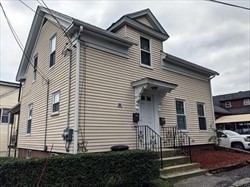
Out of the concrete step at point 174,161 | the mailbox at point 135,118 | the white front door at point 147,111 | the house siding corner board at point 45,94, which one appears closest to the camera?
the concrete step at point 174,161

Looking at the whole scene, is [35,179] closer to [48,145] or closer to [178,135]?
[48,145]

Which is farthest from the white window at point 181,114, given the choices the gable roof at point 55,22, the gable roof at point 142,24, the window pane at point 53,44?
the window pane at point 53,44

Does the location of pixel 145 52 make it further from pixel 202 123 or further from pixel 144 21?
pixel 202 123

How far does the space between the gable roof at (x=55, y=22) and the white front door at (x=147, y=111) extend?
249cm

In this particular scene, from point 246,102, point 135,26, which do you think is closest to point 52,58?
point 135,26

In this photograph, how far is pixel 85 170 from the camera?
5.30 m

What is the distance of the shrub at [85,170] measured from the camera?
498 centimetres

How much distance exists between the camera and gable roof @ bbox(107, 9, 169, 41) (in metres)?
9.80

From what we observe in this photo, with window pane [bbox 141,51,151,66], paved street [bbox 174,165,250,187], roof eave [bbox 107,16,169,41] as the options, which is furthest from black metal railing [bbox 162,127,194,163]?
roof eave [bbox 107,16,169,41]

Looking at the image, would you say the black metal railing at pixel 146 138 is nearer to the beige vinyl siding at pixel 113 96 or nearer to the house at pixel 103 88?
the house at pixel 103 88

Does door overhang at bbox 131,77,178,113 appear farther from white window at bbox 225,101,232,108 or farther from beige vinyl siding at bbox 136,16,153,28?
white window at bbox 225,101,232,108

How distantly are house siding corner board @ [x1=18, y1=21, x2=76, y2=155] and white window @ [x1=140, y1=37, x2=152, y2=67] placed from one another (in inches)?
138

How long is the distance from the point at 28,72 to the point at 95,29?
7.51 m

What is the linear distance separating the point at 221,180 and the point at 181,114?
15.6 feet
